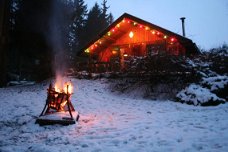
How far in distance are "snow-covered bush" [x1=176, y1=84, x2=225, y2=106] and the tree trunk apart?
14.5 metres

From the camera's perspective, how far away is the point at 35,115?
935cm

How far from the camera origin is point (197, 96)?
11.0m

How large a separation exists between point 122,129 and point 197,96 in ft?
17.5

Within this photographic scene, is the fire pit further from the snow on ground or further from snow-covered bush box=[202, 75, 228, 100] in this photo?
snow-covered bush box=[202, 75, 228, 100]

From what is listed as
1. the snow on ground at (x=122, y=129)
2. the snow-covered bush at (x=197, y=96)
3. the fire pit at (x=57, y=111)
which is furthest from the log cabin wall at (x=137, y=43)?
the fire pit at (x=57, y=111)

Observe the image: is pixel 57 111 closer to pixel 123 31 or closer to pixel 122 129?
pixel 122 129

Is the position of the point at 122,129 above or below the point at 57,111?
below

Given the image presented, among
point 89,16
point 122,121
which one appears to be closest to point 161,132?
point 122,121

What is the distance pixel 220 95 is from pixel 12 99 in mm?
10264

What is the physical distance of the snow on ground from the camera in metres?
5.49

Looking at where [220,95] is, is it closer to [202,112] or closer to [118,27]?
[202,112]

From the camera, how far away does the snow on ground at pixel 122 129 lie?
5.49 m

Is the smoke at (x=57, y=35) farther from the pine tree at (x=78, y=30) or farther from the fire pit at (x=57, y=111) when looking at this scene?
the pine tree at (x=78, y=30)

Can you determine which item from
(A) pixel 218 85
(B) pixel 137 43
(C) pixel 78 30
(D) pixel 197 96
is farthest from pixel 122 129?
(C) pixel 78 30
